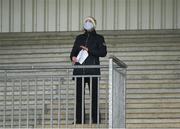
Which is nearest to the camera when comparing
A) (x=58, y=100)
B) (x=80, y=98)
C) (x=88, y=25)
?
(x=58, y=100)

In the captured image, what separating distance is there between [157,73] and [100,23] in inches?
131

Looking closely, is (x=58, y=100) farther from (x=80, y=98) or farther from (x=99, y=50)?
(x=99, y=50)

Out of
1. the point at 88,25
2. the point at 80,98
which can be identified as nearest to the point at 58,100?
the point at 80,98

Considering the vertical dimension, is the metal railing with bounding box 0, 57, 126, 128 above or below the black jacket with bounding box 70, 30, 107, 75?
below

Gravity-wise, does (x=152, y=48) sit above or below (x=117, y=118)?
above

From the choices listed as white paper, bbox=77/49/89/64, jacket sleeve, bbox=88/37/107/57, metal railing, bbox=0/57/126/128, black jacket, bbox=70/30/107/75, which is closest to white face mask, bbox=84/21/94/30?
black jacket, bbox=70/30/107/75

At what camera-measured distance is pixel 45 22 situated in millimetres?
16109

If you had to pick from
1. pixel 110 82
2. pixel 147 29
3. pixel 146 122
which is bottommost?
pixel 146 122

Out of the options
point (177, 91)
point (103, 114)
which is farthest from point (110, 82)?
point (177, 91)

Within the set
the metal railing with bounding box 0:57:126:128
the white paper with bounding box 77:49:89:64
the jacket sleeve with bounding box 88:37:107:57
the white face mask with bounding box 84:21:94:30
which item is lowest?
the metal railing with bounding box 0:57:126:128

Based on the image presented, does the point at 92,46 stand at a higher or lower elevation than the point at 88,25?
lower

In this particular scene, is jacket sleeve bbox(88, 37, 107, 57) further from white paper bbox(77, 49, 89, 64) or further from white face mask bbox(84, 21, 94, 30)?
white face mask bbox(84, 21, 94, 30)

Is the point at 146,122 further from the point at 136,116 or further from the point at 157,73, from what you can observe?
the point at 157,73

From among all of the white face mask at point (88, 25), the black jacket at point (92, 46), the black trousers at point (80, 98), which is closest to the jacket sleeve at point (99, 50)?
the black jacket at point (92, 46)
